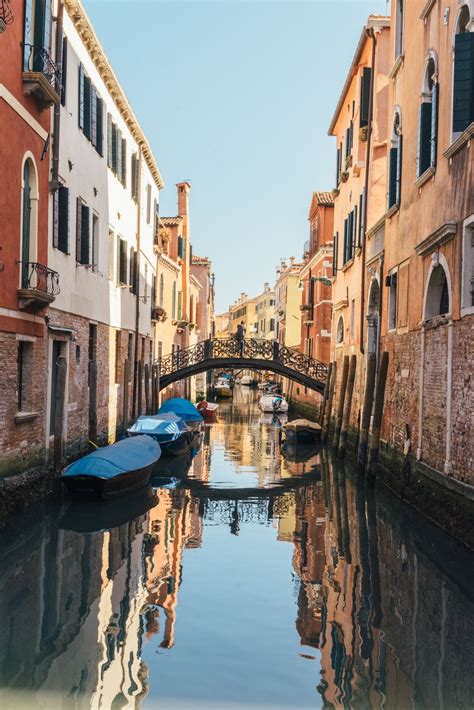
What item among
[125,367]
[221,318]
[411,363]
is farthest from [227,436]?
[221,318]

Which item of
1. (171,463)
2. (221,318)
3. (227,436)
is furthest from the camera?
(221,318)

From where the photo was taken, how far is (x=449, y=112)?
10156mm

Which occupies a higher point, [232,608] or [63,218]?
[63,218]

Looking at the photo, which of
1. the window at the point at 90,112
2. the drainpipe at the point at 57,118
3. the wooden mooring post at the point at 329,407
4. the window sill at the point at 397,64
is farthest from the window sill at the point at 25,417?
the wooden mooring post at the point at 329,407

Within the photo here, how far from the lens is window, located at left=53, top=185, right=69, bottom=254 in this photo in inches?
474

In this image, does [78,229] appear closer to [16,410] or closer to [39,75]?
[39,75]

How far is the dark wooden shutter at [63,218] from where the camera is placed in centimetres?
1217

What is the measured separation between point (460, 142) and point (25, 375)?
617cm

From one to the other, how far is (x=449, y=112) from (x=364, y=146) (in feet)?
31.3

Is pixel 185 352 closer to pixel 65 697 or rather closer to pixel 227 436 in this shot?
pixel 227 436

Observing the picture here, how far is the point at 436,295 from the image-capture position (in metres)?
11.4

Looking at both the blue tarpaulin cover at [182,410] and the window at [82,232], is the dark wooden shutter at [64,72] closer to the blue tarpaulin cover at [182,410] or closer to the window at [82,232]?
the window at [82,232]

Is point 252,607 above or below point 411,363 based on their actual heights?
below

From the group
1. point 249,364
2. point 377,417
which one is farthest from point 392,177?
point 249,364
